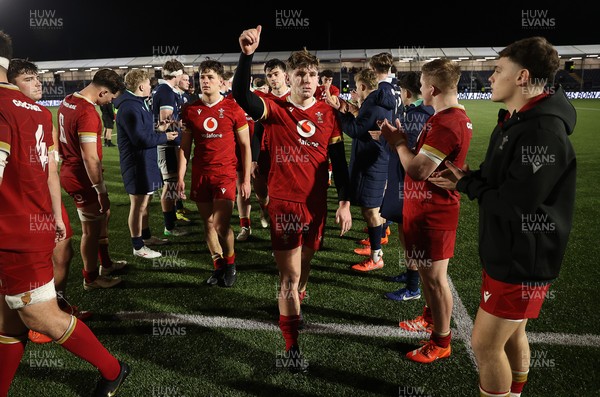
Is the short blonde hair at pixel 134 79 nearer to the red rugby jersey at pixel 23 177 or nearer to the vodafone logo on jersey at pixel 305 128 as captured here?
the red rugby jersey at pixel 23 177

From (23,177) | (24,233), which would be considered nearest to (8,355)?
(24,233)

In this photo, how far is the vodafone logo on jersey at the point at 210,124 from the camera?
4281 millimetres

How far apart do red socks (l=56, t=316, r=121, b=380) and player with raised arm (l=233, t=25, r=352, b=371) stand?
1.22 meters

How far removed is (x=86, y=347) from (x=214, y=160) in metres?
2.34

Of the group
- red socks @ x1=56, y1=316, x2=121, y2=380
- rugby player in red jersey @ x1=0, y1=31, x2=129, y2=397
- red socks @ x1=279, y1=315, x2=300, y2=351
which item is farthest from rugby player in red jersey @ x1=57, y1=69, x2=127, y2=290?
red socks @ x1=279, y1=315, x2=300, y2=351

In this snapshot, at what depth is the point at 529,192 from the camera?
1.72 meters

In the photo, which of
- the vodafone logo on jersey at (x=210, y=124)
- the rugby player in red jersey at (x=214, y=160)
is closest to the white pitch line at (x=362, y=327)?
the rugby player in red jersey at (x=214, y=160)

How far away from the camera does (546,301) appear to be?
154 inches

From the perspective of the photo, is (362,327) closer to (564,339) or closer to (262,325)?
(262,325)

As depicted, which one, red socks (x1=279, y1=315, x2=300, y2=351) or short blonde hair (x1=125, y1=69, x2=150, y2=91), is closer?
red socks (x1=279, y1=315, x2=300, y2=351)

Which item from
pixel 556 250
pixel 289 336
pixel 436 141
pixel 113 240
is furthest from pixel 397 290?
pixel 113 240

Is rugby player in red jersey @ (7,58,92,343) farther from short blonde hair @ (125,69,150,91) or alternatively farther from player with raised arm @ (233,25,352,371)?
player with raised arm @ (233,25,352,371)

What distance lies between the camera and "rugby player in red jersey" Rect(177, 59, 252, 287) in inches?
168

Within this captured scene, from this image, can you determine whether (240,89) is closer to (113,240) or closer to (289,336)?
(289,336)
